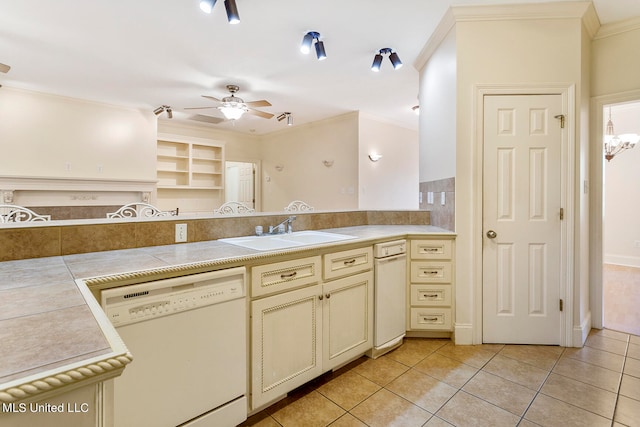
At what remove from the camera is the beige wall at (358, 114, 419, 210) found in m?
5.32

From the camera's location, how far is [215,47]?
10.0 feet

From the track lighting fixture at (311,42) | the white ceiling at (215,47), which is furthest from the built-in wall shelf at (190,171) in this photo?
the track lighting fixture at (311,42)

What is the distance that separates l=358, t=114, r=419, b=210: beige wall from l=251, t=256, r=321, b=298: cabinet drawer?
3.58 metres

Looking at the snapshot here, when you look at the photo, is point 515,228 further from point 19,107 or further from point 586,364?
point 19,107

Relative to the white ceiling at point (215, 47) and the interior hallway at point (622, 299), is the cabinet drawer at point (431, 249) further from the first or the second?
the white ceiling at point (215, 47)

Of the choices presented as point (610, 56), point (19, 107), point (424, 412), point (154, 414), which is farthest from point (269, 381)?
point (19, 107)

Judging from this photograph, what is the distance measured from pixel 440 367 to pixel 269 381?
1.20 metres

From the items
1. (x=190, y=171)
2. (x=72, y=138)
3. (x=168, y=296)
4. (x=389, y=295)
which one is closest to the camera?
(x=168, y=296)

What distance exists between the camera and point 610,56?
8.34ft

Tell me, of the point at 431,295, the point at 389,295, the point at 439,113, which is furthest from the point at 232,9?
the point at 431,295

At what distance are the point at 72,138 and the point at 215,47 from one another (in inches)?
123

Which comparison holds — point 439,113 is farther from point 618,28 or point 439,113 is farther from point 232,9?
point 232,9

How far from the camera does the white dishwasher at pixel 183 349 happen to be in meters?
1.17

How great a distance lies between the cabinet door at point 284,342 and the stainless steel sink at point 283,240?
1.04 feet
